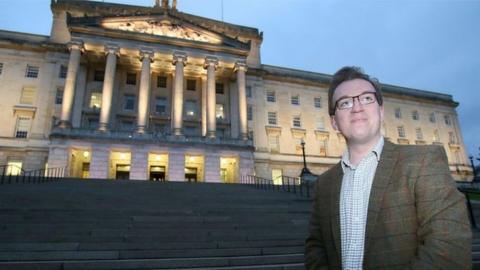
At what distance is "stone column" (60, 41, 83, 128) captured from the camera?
3017cm

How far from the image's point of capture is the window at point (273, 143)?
4069 centimetres

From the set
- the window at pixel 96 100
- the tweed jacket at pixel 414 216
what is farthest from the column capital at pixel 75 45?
the tweed jacket at pixel 414 216

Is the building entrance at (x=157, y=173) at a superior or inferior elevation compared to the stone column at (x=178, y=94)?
inferior

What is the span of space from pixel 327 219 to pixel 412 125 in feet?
182

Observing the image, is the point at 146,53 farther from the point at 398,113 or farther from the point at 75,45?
the point at 398,113

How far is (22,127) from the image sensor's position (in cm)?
3325

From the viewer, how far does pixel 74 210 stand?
11078 millimetres

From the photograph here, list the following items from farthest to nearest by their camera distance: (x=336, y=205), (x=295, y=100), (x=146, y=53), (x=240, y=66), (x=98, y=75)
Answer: (x=295, y=100) → (x=240, y=66) → (x=98, y=75) → (x=146, y=53) → (x=336, y=205)

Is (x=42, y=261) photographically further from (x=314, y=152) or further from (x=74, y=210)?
(x=314, y=152)

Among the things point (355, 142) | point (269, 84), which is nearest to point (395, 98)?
point (269, 84)

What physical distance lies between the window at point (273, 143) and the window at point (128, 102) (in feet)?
58.8

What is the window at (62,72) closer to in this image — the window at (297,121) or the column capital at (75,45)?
the column capital at (75,45)

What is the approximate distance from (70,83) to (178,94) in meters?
11.0

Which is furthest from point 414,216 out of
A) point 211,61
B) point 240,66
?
point 240,66
